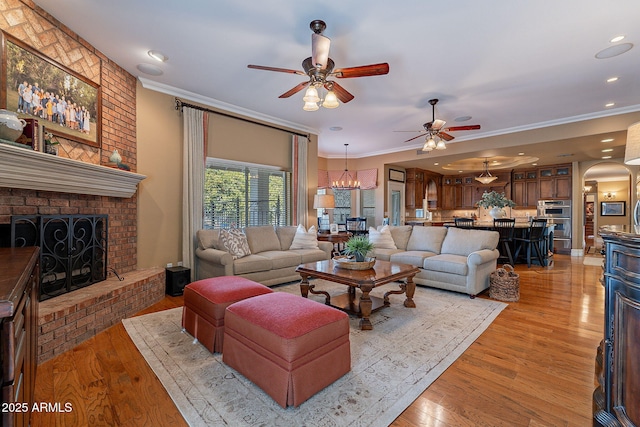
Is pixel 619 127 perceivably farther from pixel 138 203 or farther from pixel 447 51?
pixel 138 203

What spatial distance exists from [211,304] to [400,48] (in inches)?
125

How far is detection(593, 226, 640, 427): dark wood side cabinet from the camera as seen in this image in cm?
127

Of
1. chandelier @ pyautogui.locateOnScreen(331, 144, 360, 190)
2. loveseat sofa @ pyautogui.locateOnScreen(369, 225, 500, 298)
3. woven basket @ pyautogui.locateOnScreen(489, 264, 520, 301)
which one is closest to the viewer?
woven basket @ pyautogui.locateOnScreen(489, 264, 520, 301)

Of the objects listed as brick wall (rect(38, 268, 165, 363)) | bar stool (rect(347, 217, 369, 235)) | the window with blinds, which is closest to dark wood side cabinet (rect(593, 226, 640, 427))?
brick wall (rect(38, 268, 165, 363))

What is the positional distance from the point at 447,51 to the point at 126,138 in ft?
13.2

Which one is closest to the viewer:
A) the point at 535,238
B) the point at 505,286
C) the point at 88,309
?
the point at 88,309

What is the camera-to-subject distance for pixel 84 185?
2865 mm

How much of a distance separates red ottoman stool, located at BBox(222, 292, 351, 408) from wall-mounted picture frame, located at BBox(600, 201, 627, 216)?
45.8 feet

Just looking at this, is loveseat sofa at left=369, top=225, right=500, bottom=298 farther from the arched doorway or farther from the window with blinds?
the arched doorway

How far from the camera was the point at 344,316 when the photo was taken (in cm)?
209

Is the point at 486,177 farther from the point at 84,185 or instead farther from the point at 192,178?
the point at 84,185

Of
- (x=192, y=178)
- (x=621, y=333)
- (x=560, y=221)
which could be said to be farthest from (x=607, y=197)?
(x=192, y=178)

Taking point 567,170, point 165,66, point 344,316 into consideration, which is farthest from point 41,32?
point 567,170

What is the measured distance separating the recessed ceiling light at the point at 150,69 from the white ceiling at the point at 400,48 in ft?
0.24
